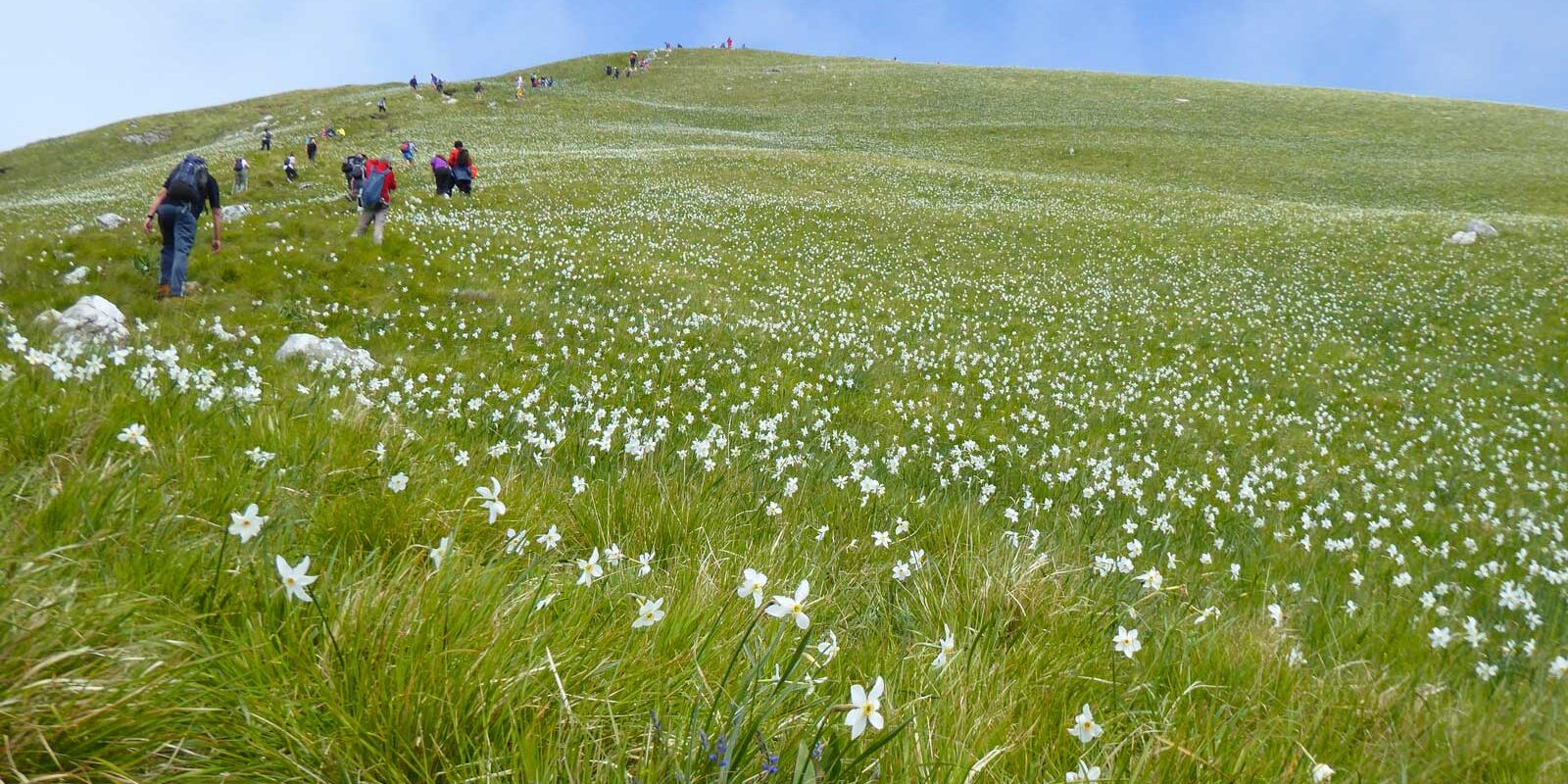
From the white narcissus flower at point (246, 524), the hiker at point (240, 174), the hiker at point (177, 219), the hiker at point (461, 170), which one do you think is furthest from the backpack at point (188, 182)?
the hiker at point (240, 174)

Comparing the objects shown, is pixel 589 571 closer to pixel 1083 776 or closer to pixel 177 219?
pixel 1083 776

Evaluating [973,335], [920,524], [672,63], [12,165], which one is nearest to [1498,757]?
[920,524]

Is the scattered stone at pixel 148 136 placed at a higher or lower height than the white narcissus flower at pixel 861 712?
higher

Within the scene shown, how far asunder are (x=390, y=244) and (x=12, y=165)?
80678mm

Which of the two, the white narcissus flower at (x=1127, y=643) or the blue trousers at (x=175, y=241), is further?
the blue trousers at (x=175, y=241)

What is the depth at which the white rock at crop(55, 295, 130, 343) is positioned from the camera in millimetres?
6586

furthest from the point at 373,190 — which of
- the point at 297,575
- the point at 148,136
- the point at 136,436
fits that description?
the point at 148,136

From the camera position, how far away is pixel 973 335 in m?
14.3

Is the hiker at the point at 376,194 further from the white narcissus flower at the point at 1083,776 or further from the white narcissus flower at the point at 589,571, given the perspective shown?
the white narcissus flower at the point at 1083,776

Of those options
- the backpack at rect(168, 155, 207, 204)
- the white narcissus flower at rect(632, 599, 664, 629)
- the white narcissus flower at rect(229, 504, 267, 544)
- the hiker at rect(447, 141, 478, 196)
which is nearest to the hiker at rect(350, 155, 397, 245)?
the backpack at rect(168, 155, 207, 204)

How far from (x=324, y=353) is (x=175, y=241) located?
18.2 feet

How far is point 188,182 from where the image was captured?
1041 centimetres

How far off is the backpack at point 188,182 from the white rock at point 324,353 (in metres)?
4.73

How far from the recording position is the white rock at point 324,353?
22.8 ft
